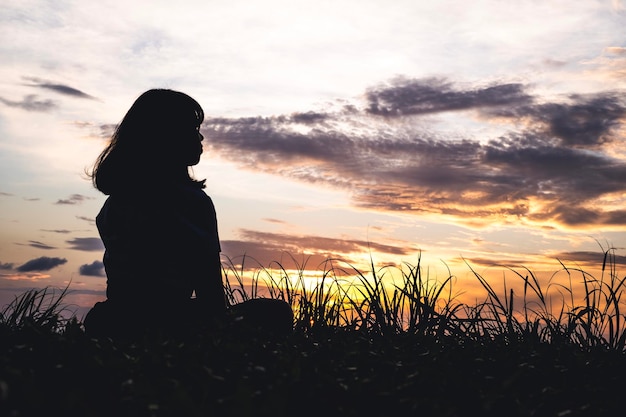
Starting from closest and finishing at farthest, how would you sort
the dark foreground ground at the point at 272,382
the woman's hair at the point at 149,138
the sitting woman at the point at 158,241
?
the dark foreground ground at the point at 272,382 → the sitting woman at the point at 158,241 → the woman's hair at the point at 149,138

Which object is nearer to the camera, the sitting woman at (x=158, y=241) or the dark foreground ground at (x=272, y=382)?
the dark foreground ground at (x=272, y=382)

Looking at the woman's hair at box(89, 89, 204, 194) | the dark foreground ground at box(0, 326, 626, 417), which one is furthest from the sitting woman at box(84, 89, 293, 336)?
the dark foreground ground at box(0, 326, 626, 417)

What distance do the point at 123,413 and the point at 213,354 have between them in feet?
2.80

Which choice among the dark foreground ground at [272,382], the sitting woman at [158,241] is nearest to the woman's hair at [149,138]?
the sitting woman at [158,241]

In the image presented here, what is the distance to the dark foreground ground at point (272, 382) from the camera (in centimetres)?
253

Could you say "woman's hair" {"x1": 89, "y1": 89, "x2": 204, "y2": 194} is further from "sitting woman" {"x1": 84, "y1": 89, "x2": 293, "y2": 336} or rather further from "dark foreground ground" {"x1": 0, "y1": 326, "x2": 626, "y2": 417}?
"dark foreground ground" {"x1": 0, "y1": 326, "x2": 626, "y2": 417}

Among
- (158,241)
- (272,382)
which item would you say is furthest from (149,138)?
(272,382)

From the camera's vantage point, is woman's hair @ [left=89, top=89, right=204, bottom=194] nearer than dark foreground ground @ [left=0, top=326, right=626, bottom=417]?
No

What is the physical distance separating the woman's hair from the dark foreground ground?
1057 mm

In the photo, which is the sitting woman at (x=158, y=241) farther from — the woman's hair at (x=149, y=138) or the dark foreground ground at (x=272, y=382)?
the dark foreground ground at (x=272, y=382)

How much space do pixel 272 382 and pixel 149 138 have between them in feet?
6.57

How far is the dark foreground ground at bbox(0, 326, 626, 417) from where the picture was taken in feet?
8.29

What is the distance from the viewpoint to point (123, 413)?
257 cm

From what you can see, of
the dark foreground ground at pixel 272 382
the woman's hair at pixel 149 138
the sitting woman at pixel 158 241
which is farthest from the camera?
the woman's hair at pixel 149 138
